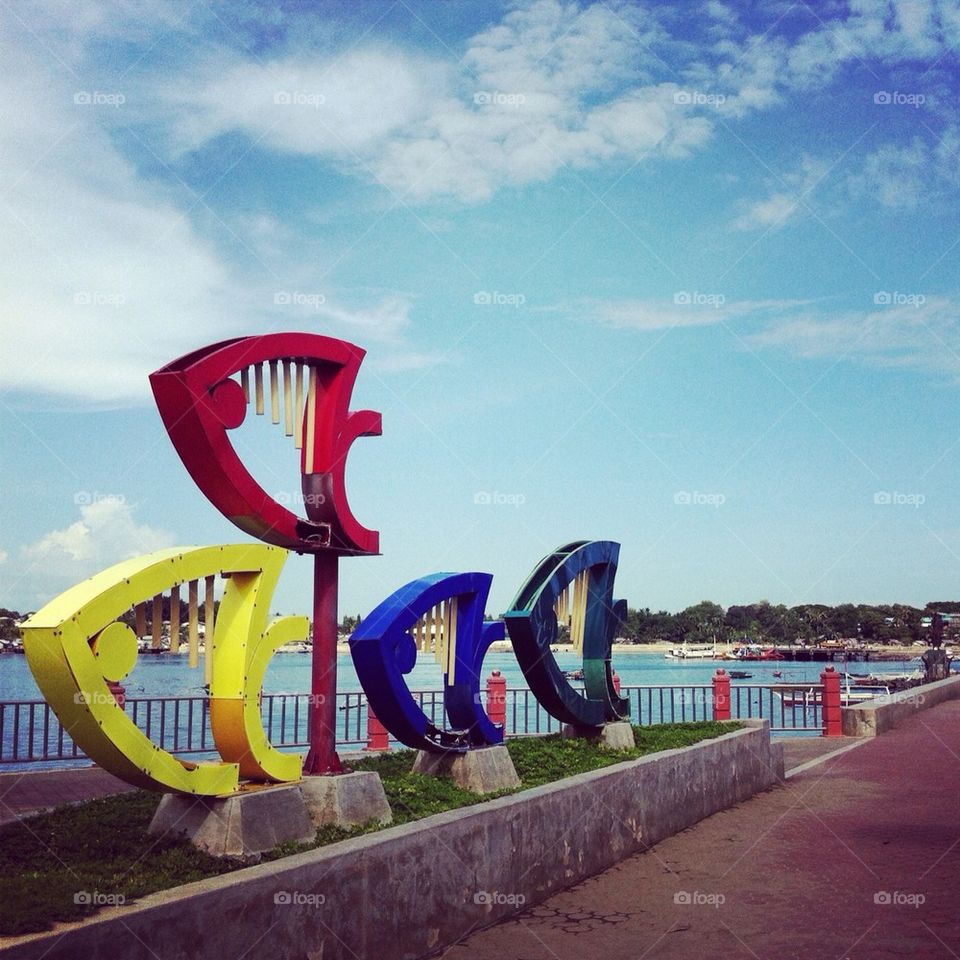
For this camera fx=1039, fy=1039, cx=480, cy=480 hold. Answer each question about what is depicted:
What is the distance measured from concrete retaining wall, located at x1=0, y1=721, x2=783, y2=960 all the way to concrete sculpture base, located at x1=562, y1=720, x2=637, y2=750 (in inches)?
39.8

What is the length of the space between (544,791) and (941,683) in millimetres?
24786

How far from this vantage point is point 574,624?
12.9m

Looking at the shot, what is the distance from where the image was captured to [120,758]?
634 centimetres

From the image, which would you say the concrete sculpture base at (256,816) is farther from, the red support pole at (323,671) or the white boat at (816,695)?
the white boat at (816,695)

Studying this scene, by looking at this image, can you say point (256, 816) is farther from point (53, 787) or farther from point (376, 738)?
point (376, 738)

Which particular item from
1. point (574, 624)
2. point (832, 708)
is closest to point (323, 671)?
point (574, 624)

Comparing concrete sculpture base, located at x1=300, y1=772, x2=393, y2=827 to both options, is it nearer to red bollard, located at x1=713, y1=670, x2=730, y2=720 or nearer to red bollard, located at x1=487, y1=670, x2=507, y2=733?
red bollard, located at x1=487, y1=670, x2=507, y2=733

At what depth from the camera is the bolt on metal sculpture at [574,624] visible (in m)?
11.4

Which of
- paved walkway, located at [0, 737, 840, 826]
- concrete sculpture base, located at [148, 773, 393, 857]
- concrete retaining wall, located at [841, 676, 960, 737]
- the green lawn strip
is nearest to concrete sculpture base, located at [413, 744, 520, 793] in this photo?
the green lawn strip

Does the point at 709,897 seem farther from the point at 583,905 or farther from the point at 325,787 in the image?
the point at 325,787

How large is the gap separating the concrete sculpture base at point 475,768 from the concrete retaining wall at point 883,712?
13.5m

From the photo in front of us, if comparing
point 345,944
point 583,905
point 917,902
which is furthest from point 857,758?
point 345,944

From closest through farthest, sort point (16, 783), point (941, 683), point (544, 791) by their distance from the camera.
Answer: point (544, 791)
point (16, 783)
point (941, 683)

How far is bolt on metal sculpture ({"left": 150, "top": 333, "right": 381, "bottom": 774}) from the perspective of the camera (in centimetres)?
726
